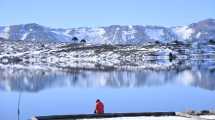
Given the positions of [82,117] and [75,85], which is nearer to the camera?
[82,117]

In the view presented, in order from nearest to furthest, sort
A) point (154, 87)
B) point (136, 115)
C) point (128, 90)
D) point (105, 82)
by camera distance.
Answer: point (136, 115), point (128, 90), point (154, 87), point (105, 82)

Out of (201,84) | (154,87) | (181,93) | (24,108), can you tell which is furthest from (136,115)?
(201,84)

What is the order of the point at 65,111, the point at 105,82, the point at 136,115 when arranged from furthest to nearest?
1. the point at 105,82
2. the point at 65,111
3. the point at 136,115

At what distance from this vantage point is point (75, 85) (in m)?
92.0

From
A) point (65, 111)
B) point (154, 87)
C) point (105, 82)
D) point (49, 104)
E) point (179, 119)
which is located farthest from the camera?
point (105, 82)

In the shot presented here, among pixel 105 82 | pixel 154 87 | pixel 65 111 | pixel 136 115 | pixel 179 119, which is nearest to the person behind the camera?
pixel 179 119

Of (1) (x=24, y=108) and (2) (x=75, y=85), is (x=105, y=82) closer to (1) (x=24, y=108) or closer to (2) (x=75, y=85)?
(2) (x=75, y=85)

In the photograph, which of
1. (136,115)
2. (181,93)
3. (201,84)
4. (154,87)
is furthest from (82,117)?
(201,84)

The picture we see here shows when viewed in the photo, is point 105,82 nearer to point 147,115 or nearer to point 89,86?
point 89,86

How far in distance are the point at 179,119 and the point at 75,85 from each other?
5919 cm

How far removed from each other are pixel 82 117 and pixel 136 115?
3.58 m

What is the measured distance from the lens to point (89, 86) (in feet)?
295

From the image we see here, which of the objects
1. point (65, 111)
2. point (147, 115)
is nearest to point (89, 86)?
point (65, 111)

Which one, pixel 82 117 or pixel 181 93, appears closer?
pixel 82 117
